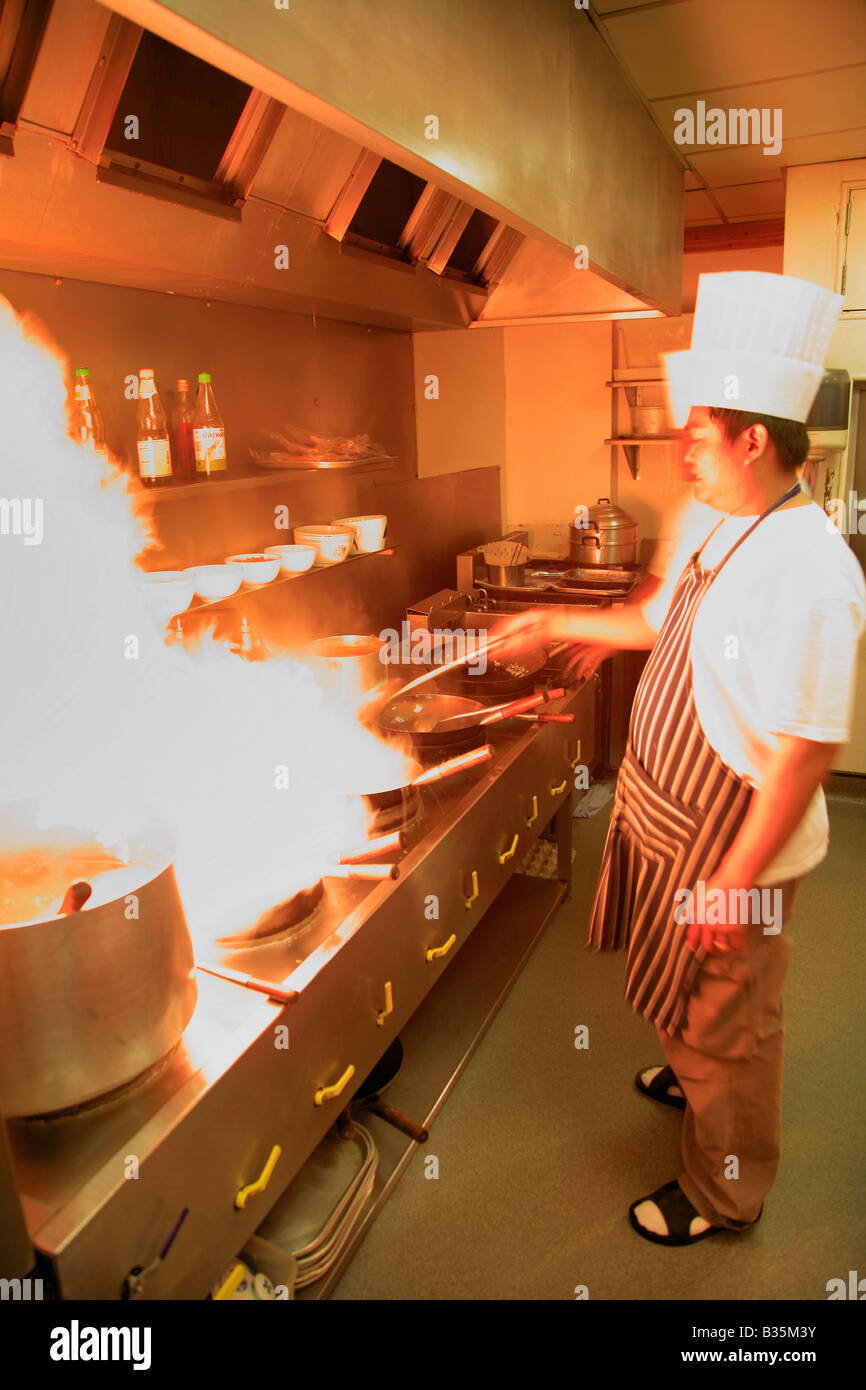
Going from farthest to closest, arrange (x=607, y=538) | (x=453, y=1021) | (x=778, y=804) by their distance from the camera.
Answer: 1. (x=607, y=538)
2. (x=453, y=1021)
3. (x=778, y=804)

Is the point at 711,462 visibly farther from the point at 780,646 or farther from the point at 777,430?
the point at 780,646

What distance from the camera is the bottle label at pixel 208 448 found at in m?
1.86

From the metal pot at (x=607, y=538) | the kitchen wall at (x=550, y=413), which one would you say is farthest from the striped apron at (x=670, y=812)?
the kitchen wall at (x=550, y=413)

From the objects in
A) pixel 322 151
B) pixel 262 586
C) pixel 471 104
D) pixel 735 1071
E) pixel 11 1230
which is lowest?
pixel 735 1071

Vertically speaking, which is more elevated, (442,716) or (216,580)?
(216,580)

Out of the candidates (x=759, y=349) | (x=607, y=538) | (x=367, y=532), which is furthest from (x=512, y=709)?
(x=607, y=538)

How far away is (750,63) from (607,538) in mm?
1704

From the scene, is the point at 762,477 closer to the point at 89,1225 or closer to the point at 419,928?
the point at 419,928

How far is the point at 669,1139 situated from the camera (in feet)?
6.00

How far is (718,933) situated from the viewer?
1.39 meters

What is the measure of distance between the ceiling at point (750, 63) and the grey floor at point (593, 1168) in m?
2.26

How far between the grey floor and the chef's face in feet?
4.46

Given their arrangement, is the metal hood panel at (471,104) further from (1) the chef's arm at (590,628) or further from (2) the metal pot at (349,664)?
(2) the metal pot at (349,664)
